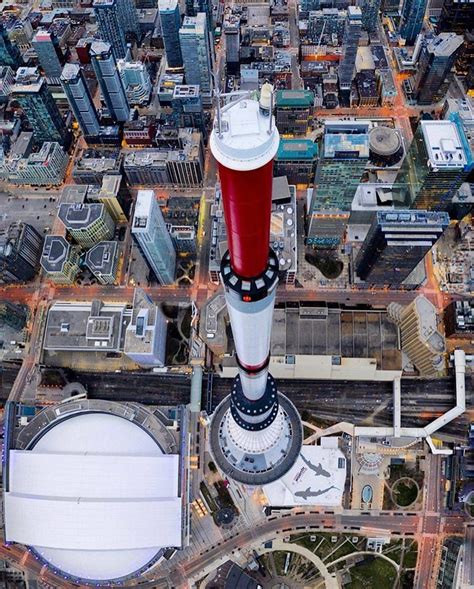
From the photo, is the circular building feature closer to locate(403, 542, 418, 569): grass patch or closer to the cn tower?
the cn tower

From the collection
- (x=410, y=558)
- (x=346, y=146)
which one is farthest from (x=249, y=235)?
(x=410, y=558)

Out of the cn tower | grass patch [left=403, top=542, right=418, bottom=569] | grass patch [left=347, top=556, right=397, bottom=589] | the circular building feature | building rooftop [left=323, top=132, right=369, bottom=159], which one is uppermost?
building rooftop [left=323, top=132, right=369, bottom=159]

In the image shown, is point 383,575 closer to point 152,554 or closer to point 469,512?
point 469,512

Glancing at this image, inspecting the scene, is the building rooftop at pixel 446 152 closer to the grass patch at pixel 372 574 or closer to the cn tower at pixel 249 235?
the cn tower at pixel 249 235

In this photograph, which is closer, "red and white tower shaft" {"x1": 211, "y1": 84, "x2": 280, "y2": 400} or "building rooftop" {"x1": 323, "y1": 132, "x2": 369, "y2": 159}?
"red and white tower shaft" {"x1": 211, "y1": 84, "x2": 280, "y2": 400}

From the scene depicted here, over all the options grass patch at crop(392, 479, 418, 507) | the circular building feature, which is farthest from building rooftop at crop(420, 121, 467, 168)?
the circular building feature

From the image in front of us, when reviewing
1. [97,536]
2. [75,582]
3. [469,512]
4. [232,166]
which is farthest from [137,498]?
[232,166]

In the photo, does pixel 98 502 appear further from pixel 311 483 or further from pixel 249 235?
pixel 249 235

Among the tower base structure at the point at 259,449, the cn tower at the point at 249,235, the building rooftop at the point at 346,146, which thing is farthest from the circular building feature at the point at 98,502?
the building rooftop at the point at 346,146
